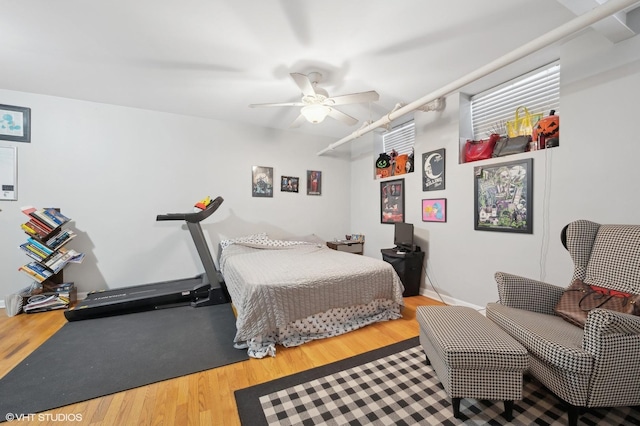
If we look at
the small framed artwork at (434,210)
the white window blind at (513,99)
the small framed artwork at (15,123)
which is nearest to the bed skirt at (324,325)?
the small framed artwork at (434,210)

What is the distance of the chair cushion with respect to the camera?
1.17 m

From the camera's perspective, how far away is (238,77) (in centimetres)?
253

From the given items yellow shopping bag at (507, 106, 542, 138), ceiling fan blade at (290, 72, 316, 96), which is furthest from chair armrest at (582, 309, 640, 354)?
ceiling fan blade at (290, 72, 316, 96)

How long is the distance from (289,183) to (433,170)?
2327 millimetres

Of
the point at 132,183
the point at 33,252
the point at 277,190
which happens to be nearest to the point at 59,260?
the point at 33,252

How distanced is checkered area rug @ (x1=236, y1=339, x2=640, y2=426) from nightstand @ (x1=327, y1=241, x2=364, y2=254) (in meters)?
2.63

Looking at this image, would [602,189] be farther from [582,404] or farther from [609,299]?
[582,404]

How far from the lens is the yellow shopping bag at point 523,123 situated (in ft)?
7.94

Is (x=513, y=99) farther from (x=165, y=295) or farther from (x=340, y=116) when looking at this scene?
(x=165, y=295)

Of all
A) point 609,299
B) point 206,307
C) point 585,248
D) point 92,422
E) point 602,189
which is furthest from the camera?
point 206,307

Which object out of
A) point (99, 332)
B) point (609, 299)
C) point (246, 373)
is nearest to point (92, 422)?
point (246, 373)

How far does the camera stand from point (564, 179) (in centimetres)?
207

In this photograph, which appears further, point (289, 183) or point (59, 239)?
point (289, 183)

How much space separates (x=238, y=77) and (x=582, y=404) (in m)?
3.44
